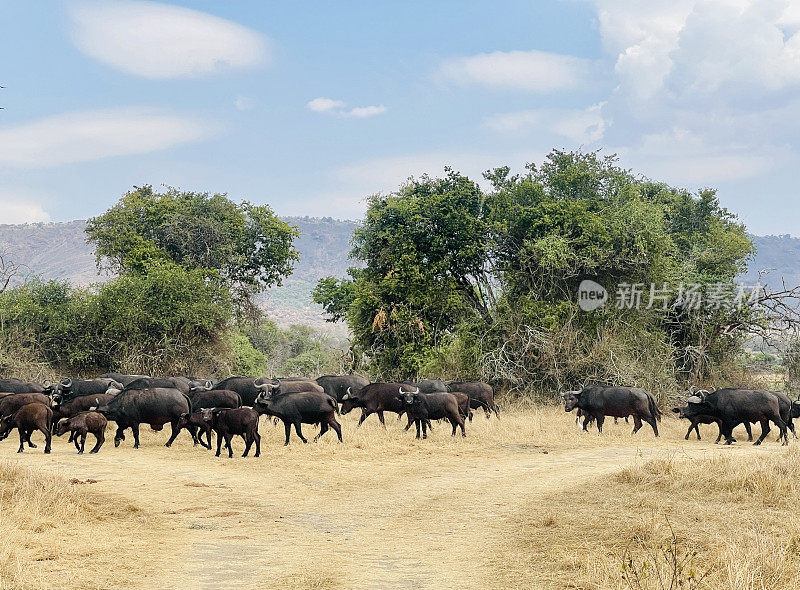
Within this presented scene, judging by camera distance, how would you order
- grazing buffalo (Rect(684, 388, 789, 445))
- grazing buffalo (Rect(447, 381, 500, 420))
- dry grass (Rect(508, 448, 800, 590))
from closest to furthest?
dry grass (Rect(508, 448, 800, 590)) < grazing buffalo (Rect(684, 388, 789, 445)) < grazing buffalo (Rect(447, 381, 500, 420))

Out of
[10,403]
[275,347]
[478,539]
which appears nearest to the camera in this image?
[478,539]

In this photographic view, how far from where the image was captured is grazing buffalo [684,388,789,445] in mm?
18719

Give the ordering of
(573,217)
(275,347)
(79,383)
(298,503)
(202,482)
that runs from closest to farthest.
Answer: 1. (298,503)
2. (202,482)
3. (79,383)
4. (573,217)
5. (275,347)

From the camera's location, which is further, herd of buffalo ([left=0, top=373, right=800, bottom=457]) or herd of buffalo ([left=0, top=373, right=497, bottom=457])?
herd of buffalo ([left=0, top=373, right=800, bottom=457])

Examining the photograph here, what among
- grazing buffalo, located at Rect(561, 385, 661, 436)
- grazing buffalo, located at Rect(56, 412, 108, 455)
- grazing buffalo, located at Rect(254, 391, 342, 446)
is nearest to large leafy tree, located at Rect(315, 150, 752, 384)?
grazing buffalo, located at Rect(561, 385, 661, 436)

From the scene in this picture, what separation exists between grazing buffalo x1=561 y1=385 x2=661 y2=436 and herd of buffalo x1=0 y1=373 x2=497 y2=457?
3180mm

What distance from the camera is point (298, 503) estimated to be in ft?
39.4

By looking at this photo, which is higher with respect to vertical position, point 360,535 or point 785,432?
point 785,432

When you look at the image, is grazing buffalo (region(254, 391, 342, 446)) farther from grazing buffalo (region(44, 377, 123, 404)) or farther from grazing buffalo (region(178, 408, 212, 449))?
grazing buffalo (region(44, 377, 123, 404))

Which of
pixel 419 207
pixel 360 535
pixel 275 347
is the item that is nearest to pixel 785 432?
pixel 360 535

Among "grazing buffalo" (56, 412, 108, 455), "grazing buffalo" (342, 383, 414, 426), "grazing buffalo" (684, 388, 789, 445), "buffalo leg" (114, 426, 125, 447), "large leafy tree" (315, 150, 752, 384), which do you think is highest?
"large leafy tree" (315, 150, 752, 384)

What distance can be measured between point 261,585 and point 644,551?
390cm

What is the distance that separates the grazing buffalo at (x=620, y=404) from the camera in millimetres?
20688

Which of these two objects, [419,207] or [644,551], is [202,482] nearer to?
[644,551]
